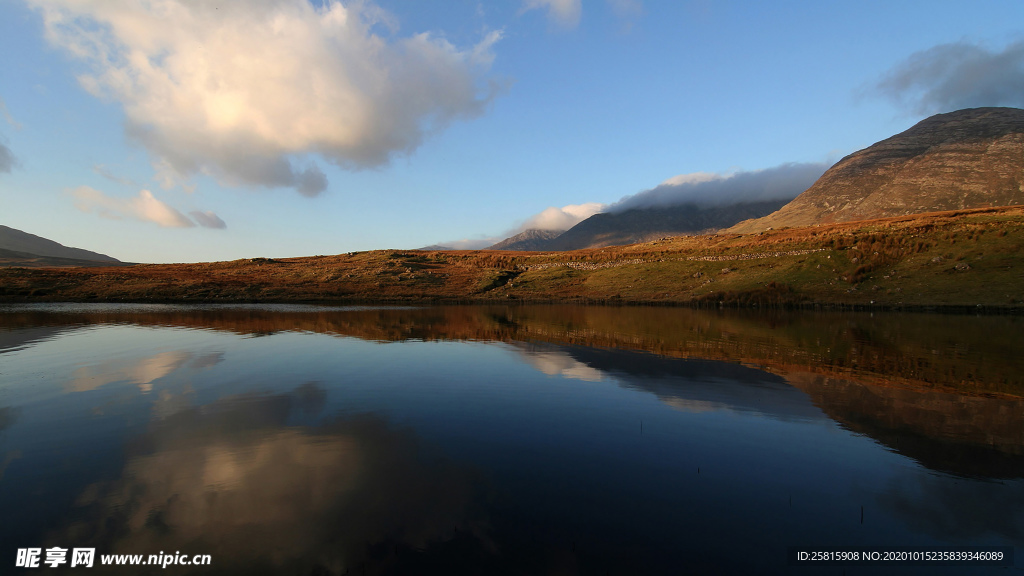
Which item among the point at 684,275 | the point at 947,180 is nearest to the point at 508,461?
the point at 684,275

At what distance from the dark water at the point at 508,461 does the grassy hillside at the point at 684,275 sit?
35.4 meters

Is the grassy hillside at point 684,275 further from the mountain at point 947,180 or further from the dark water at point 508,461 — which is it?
the mountain at point 947,180

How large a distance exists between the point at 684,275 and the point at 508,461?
61795 millimetres

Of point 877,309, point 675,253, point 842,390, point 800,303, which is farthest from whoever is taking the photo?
point 675,253

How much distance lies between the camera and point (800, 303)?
48.5 metres

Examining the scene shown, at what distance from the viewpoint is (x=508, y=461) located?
8750 mm

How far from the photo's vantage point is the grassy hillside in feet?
153

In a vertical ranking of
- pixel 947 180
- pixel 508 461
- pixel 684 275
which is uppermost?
pixel 947 180

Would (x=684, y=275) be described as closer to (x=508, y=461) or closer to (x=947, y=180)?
(x=508, y=461)

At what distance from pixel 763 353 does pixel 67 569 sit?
23201 millimetres

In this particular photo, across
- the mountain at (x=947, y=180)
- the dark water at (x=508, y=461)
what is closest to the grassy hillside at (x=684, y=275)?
the dark water at (x=508, y=461)

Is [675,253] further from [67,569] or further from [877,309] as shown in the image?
[67,569]

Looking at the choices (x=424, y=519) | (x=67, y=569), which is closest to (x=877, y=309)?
(x=424, y=519)

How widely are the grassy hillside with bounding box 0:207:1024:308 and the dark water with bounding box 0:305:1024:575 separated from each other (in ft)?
116
